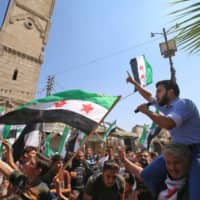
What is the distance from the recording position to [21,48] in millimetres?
24500

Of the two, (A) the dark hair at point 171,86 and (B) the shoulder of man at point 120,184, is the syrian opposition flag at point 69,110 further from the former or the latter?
(A) the dark hair at point 171,86

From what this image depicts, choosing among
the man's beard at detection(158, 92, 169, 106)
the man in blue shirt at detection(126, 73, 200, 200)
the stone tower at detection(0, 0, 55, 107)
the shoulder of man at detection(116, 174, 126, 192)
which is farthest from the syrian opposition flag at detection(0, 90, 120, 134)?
the stone tower at detection(0, 0, 55, 107)

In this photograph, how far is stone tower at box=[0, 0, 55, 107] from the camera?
2258 centimetres

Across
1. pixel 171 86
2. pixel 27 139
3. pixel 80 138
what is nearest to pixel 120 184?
pixel 171 86

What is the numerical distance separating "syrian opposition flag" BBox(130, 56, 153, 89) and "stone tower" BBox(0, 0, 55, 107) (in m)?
17.9

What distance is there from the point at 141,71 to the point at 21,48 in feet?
71.8

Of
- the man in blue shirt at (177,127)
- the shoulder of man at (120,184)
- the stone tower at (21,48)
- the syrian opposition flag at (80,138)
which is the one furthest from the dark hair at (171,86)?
the stone tower at (21,48)

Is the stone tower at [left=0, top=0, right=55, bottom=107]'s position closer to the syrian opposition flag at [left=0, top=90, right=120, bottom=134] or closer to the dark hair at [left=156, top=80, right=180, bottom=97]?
the syrian opposition flag at [left=0, top=90, right=120, bottom=134]

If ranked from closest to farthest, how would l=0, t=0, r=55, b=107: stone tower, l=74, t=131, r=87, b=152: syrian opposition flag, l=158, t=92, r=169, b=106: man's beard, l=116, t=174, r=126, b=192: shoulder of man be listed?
l=158, t=92, r=169, b=106: man's beard, l=116, t=174, r=126, b=192: shoulder of man, l=74, t=131, r=87, b=152: syrian opposition flag, l=0, t=0, r=55, b=107: stone tower

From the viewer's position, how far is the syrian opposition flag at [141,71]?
18.2 feet

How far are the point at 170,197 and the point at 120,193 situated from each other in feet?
4.36

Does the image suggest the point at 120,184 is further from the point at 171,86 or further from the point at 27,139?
the point at 27,139

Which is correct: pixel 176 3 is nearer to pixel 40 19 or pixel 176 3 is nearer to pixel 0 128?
pixel 0 128

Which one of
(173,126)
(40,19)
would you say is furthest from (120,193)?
(40,19)
